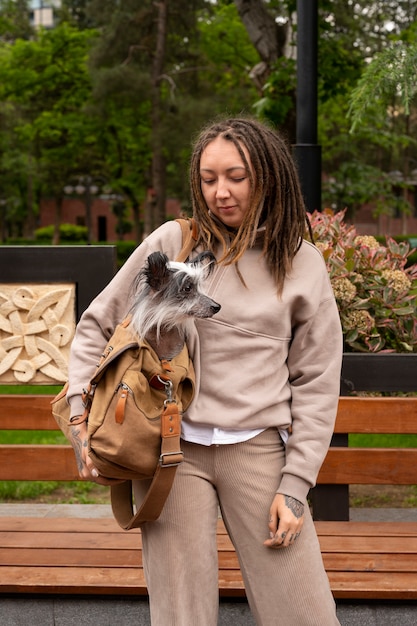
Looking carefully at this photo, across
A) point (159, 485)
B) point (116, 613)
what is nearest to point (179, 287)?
point (159, 485)

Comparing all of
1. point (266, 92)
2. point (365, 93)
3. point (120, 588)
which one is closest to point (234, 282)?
point (120, 588)

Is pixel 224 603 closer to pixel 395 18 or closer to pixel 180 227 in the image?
pixel 180 227

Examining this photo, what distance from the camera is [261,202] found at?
2.40 m

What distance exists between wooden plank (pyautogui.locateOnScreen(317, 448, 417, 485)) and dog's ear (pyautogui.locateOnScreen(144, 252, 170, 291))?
2.07 meters

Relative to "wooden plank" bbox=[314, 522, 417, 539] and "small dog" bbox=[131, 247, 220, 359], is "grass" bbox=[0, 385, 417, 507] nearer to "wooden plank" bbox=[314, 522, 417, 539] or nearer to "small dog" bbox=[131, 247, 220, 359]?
"wooden plank" bbox=[314, 522, 417, 539]

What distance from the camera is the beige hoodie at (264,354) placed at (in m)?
2.34

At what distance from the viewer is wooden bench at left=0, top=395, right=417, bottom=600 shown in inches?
128

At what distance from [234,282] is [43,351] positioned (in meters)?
2.00

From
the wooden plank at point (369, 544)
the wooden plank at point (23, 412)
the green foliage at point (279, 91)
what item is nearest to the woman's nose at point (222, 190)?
the wooden plank at point (369, 544)

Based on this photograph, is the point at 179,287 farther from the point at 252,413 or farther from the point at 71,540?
the point at 71,540

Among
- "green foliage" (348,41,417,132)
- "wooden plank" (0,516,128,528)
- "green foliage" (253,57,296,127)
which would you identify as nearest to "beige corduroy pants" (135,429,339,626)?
"wooden plank" (0,516,128,528)

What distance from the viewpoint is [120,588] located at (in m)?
3.24

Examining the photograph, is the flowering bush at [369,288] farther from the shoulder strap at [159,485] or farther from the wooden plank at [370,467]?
the shoulder strap at [159,485]

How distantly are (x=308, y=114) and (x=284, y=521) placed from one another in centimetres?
405
